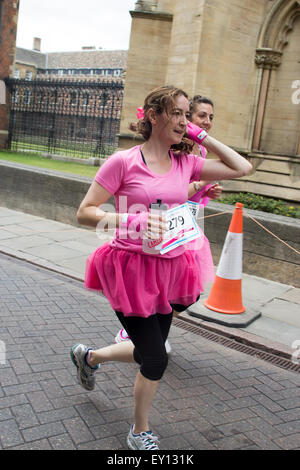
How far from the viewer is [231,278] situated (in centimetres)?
536

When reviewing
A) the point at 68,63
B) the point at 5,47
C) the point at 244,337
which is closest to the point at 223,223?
the point at 244,337

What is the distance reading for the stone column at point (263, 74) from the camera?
10742 mm

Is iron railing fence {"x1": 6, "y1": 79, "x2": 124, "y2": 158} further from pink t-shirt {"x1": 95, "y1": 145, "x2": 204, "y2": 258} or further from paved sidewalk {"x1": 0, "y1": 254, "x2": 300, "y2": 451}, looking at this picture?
pink t-shirt {"x1": 95, "y1": 145, "x2": 204, "y2": 258}

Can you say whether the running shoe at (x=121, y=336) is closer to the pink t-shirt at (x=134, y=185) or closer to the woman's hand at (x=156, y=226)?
the pink t-shirt at (x=134, y=185)

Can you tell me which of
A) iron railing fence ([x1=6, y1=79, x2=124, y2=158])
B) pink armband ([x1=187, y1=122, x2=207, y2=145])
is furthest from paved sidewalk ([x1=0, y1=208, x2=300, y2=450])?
iron railing fence ([x1=6, y1=79, x2=124, y2=158])

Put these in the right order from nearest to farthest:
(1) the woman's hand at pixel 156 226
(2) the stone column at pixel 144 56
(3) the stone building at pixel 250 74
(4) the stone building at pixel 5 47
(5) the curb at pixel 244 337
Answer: (1) the woman's hand at pixel 156 226
(5) the curb at pixel 244 337
(3) the stone building at pixel 250 74
(2) the stone column at pixel 144 56
(4) the stone building at pixel 5 47

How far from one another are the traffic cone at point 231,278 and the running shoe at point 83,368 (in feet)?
7.67

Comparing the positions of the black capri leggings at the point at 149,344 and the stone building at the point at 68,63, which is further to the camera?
the stone building at the point at 68,63

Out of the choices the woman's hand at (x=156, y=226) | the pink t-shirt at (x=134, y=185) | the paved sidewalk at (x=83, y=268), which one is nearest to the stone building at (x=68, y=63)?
the paved sidewalk at (x=83, y=268)

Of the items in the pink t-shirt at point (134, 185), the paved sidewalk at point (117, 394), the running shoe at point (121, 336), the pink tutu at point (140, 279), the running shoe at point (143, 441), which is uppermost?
the pink t-shirt at point (134, 185)

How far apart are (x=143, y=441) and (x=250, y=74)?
9926mm

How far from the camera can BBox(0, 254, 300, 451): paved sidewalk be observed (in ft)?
9.70

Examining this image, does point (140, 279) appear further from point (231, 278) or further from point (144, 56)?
point (144, 56)

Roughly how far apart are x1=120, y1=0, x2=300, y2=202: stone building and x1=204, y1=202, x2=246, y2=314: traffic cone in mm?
5715
